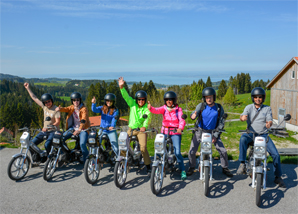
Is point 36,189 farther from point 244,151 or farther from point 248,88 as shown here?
point 248,88

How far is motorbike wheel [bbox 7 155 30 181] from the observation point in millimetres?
5699

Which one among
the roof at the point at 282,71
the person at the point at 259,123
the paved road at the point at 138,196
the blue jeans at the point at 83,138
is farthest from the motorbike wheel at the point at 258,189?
the roof at the point at 282,71

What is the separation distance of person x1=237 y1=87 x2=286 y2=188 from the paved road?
0.34 m

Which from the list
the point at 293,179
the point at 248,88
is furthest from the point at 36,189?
the point at 248,88

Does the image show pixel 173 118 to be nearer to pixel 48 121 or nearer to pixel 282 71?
pixel 48 121

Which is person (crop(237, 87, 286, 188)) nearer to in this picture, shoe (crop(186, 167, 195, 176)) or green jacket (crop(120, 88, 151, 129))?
shoe (crop(186, 167, 195, 176))

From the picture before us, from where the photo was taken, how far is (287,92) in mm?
23875

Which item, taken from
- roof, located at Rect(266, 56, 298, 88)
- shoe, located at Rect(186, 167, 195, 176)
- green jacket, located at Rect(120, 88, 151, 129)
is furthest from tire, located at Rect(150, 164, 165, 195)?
roof, located at Rect(266, 56, 298, 88)

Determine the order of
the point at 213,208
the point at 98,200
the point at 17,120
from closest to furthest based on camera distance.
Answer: the point at 213,208 < the point at 98,200 < the point at 17,120

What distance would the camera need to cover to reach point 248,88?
119688 millimetres

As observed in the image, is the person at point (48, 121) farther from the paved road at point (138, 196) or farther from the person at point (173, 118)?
the person at point (173, 118)

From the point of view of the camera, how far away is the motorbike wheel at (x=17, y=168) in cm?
570

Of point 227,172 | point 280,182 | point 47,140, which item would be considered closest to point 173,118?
point 227,172

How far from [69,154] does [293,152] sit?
24.2 feet
